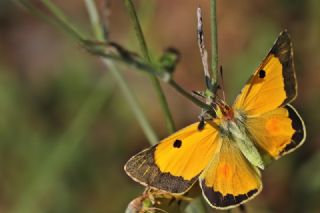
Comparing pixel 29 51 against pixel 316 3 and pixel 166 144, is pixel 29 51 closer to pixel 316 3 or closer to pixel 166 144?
pixel 316 3

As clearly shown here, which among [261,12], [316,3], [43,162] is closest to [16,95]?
[43,162]

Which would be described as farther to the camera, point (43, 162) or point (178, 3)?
point (178, 3)

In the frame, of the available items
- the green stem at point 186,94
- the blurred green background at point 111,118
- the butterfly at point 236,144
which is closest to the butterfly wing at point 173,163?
the butterfly at point 236,144

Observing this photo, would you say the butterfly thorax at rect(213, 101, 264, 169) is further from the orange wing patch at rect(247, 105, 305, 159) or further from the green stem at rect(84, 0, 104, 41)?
the green stem at rect(84, 0, 104, 41)

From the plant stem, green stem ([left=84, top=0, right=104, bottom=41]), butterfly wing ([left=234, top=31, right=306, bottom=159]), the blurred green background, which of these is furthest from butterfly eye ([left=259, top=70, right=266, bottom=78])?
the blurred green background

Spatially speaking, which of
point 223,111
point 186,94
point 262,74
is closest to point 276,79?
point 262,74

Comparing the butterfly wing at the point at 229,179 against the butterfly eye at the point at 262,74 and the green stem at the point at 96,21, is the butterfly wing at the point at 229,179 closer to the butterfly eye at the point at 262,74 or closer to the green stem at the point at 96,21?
the butterfly eye at the point at 262,74

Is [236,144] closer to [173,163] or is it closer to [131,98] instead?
[173,163]

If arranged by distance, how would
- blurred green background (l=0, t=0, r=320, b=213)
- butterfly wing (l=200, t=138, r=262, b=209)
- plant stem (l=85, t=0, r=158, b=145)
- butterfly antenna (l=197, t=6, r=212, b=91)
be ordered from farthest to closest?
1. blurred green background (l=0, t=0, r=320, b=213)
2. plant stem (l=85, t=0, r=158, b=145)
3. butterfly wing (l=200, t=138, r=262, b=209)
4. butterfly antenna (l=197, t=6, r=212, b=91)
